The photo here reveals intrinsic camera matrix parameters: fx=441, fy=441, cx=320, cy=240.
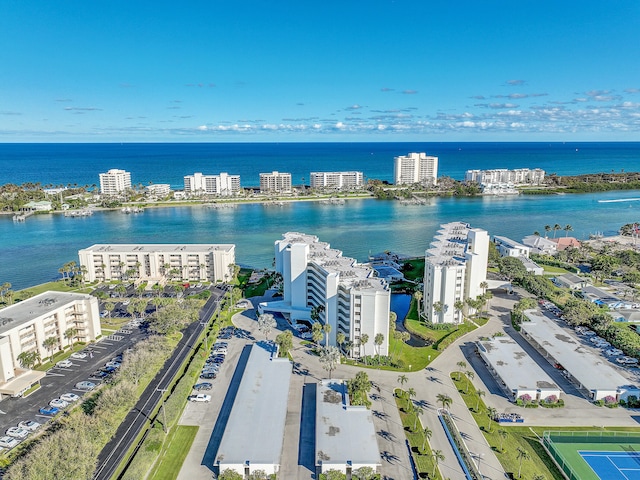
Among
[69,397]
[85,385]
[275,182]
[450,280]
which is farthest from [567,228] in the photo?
[275,182]

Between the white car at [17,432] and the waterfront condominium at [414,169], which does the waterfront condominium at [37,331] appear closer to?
the white car at [17,432]

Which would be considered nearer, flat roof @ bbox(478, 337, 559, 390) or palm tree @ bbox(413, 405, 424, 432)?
palm tree @ bbox(413, 405, 424, 432)

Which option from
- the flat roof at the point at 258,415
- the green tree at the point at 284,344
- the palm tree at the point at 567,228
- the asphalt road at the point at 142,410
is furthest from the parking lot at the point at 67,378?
the palm tree at the point at 567,228

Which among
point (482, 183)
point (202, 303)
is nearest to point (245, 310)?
point (202, 303)

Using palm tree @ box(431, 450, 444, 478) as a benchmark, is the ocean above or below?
above

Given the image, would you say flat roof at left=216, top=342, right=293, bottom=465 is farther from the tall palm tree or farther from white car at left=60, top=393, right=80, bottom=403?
the tall palm tree

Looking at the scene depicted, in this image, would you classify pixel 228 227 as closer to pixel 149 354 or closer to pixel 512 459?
pixel 149 354

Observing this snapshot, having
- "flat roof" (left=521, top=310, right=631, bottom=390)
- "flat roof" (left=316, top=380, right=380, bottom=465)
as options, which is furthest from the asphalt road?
"flat roof" (left=521, top=310, right=631, bottom=390)

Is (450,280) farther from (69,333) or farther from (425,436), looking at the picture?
(69,333)
